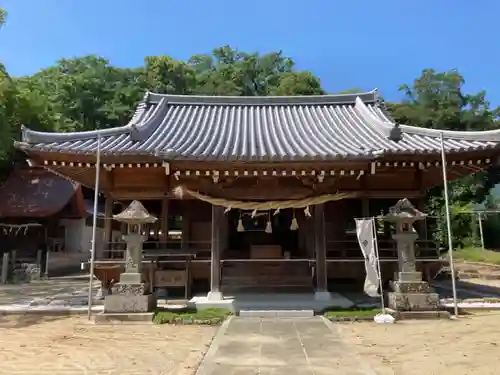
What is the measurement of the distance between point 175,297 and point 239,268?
2038 mm

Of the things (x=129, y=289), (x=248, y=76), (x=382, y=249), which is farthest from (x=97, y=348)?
(x=248, y=76)

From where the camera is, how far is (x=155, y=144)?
11.4 metres

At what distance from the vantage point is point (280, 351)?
621 cm

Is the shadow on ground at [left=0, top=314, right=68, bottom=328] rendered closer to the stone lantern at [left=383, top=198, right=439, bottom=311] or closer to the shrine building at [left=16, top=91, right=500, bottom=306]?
the shrine building at [left=16, top=91, right=500, bottom=306]

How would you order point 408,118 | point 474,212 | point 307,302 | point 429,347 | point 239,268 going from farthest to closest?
point 408,118 < point 474,212 < point 239,268 < point 307,302 < point 429,347

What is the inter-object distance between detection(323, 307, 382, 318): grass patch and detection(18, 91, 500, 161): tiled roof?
362 cm

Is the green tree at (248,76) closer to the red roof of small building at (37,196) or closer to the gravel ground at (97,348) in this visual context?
the red roof of small building at (37,196)

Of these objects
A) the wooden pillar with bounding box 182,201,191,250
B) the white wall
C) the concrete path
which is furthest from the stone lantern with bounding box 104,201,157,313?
the white wall

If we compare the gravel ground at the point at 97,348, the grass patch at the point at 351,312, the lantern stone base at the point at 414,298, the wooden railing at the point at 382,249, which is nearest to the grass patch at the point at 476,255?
the wooden railing at the point at 382,249

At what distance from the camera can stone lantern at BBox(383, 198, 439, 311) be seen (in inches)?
349

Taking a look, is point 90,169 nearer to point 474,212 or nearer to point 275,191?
point 275,191

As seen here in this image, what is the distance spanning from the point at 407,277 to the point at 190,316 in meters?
4.94

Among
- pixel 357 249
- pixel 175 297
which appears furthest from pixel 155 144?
pixel 357 249

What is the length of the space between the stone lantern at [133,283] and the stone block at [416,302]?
564 centimetres
